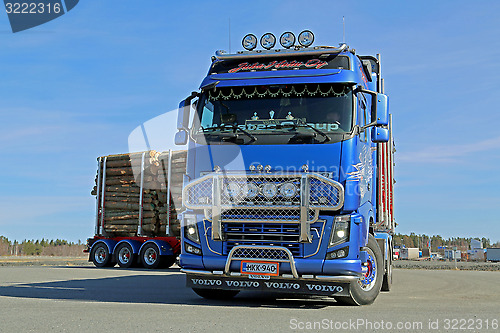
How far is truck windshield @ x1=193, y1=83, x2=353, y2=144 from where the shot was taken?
8.66 meters

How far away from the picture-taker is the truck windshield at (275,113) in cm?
866

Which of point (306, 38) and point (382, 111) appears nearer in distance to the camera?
point (382, 111)

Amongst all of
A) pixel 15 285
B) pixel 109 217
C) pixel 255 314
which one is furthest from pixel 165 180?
pixel 255 314

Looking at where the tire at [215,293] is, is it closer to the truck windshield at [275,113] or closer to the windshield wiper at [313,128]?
the truck windshield at [275,113]

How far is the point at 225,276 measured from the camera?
8.59m

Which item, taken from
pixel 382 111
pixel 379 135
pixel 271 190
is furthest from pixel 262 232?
pixel 382 111

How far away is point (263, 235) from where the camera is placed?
27.7 feet

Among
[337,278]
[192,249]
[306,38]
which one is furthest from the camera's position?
[306,38]

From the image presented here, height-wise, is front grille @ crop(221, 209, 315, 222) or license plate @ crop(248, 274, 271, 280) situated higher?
front grille @ crop(221, 209, 315, 222)

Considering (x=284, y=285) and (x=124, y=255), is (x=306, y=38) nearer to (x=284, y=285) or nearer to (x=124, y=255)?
(x=284, y=285)

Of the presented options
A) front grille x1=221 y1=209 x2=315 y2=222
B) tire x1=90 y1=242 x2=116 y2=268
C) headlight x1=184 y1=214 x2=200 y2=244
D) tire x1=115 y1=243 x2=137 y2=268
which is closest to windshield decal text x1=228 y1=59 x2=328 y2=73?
front grille x1=221 y1=209 x2=315 y2=222

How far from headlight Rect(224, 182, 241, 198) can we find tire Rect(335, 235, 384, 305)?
2195mm

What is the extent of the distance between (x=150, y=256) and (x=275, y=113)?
45.2 feet

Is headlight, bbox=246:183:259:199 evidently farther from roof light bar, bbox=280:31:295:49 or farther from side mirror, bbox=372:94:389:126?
roof light bar, bbox=280:31:295:49
